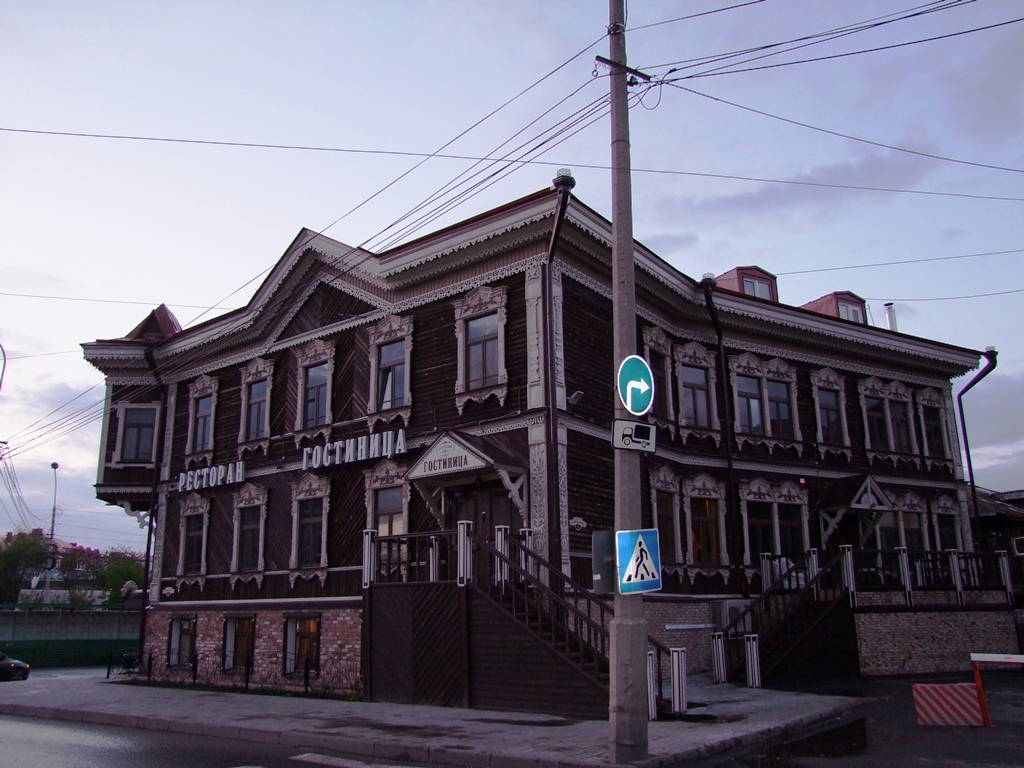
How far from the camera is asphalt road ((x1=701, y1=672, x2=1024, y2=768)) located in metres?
9.88

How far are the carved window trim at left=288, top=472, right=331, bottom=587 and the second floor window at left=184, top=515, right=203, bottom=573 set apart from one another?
4.81 metres

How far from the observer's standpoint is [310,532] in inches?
902

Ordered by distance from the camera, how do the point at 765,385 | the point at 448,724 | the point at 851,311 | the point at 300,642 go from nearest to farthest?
the point at 448,724 < the point at 300,642 < the point at 765,385 < the point at 851,311

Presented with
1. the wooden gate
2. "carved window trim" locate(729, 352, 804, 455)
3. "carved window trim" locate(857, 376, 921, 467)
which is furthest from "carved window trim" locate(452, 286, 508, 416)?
"carved window trim" locate(857, 376, 921, 467)

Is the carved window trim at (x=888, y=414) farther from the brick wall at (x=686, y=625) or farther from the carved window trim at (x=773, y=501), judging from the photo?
the brick wall at (x=686, y=625)

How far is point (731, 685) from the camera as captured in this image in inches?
690

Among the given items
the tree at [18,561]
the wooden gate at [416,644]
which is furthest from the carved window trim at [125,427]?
the tree at [18,561]

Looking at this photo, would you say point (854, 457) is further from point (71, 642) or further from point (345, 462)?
point (71, 642)

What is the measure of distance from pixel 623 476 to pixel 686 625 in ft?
36.5

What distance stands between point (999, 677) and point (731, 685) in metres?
7.59

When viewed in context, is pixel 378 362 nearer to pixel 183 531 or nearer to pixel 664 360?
pixel 664 360

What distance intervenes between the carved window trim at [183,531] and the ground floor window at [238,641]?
195cm

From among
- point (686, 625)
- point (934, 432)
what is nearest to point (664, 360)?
point (686, 625)

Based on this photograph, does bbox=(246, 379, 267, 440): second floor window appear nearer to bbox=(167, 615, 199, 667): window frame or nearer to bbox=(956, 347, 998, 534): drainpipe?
bbox=(167, 615, 199, 667): window frame
